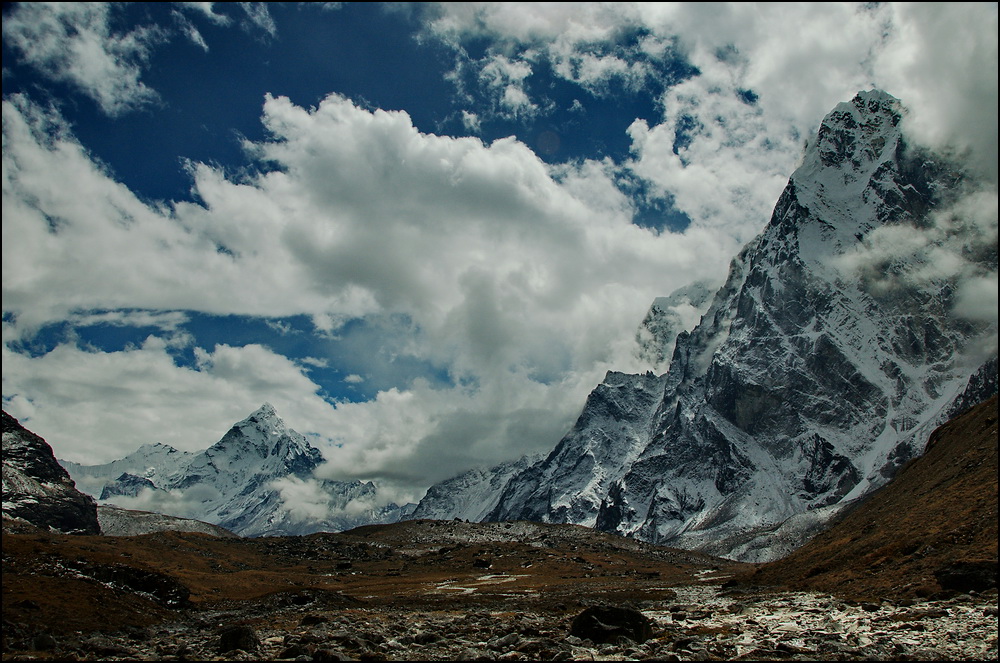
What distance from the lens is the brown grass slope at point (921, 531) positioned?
125 ft

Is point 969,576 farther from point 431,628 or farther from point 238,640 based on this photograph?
point 238,640

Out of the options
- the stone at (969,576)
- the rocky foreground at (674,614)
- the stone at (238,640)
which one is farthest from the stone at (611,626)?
the stone at (969,576)

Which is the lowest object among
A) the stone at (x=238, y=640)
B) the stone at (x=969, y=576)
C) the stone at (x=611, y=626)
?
the stone at (x=238, y=640)

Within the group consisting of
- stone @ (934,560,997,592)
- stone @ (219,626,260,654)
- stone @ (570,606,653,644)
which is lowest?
stone @ (219,626,260,654)

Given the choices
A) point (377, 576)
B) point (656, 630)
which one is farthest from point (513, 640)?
point (377, 576)

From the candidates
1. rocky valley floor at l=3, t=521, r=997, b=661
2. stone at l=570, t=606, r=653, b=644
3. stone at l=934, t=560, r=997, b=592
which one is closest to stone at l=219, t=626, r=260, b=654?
rocky valley floor at l=3, t=521, r=997, b=661

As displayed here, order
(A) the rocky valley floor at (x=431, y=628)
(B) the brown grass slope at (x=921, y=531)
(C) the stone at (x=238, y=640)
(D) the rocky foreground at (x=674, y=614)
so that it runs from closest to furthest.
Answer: (A) the rocky valley floor at (x=431, y=628), (D) the rocky foreground at (x=674, y=614), (C) the stone at (x=238, y=640), (B) the brown grass slope at (x=921, y=531)

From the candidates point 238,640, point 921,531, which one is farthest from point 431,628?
point 921,531

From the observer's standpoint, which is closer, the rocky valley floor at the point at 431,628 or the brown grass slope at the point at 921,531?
the rocky valley floor at the point at 431,628

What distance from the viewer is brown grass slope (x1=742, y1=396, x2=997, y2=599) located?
1506 inches

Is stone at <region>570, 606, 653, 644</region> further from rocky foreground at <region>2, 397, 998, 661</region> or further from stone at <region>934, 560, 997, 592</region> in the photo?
stone at <region>934, 560, 997, 592</region>

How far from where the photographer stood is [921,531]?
1786 inches

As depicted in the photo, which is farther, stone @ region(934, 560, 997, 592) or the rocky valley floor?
stone @ region(934, 560, 997, 592)

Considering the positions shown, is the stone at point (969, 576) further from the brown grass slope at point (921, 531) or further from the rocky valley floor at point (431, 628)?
the rocky valley floor at point (431, 628)
